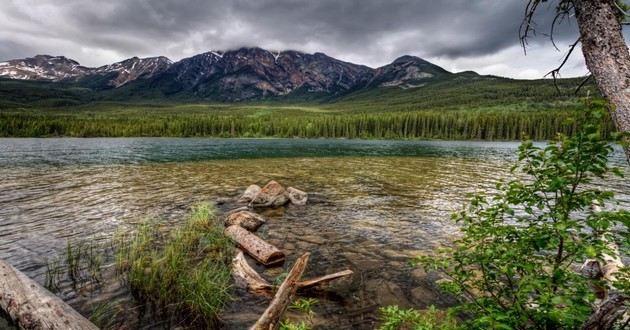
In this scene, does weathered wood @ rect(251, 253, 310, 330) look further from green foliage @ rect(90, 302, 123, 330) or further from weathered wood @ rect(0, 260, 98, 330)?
green foliage @ rect(90, 302, 123, 330)

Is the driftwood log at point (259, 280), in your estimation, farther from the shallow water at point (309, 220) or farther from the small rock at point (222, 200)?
the small rock at point (222, 200)

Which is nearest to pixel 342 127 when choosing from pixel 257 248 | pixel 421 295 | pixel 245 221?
pixel 245 221

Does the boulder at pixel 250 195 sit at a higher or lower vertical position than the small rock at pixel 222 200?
higher

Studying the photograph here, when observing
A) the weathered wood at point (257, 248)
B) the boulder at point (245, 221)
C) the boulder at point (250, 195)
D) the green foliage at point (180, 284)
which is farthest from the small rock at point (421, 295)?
the boulder at point (250, 195)

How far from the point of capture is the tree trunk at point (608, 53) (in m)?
4.50

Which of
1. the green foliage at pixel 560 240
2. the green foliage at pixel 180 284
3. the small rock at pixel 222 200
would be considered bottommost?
the small rock at pixel 222 200

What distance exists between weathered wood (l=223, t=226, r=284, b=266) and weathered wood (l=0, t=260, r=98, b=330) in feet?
17.2

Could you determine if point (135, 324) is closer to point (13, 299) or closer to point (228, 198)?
point (13, 299)

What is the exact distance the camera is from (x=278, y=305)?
19.2ft

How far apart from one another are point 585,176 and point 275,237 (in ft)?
34.5

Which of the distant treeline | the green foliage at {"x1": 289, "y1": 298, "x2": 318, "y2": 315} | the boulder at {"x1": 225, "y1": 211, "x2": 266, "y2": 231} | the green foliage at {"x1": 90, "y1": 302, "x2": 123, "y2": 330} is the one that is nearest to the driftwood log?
the green foliage at {"x1": 289, "y1": 298, "x2": 318, "y2": 315}

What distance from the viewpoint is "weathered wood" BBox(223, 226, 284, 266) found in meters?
10.1

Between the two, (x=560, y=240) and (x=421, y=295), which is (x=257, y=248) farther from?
(x=560, y=240)

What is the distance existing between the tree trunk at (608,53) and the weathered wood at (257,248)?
8801 millimetres
